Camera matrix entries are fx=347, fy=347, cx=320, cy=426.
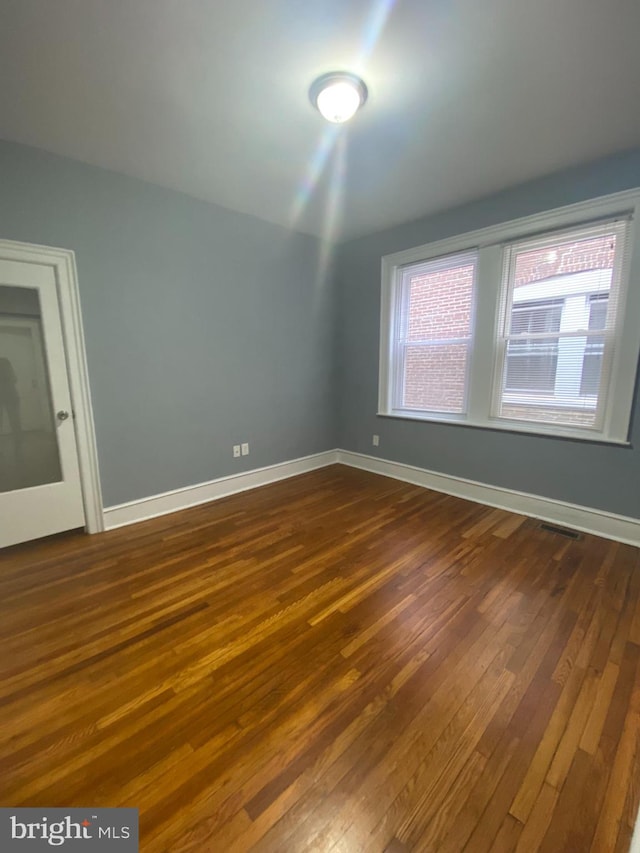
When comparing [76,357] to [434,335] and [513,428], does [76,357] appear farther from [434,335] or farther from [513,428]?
[513,428]

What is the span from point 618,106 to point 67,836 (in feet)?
13.0

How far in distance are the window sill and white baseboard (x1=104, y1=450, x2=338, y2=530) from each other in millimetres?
1177

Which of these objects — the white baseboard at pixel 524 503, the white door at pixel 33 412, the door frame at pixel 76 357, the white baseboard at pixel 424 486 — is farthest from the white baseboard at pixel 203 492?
the white baseboard at pixel 524 503

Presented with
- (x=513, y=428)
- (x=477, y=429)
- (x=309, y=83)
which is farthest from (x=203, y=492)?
(x=309, y=83)

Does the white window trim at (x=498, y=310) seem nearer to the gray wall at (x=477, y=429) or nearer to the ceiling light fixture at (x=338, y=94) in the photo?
the gray wall at (x=477, y=429)

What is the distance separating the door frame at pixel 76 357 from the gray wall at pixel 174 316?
0.06 m

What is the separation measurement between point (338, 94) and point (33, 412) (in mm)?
2818

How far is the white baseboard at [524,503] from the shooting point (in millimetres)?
2604

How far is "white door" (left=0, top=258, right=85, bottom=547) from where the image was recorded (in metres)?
2.37

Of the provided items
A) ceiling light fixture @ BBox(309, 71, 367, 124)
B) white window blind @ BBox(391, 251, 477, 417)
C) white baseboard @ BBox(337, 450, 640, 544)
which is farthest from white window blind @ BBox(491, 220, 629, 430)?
ceiling light fixture @ BBox(309, 71, 367, 124)

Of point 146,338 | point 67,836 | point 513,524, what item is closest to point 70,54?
point 146,338

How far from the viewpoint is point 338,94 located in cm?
185

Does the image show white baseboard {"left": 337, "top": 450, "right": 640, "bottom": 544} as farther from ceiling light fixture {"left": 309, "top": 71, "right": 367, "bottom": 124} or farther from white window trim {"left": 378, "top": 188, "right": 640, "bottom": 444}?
ceiling light fixture {"left": 309, "top": 71, "right": 367, "bottom": 124}

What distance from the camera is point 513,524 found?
2865 mm
